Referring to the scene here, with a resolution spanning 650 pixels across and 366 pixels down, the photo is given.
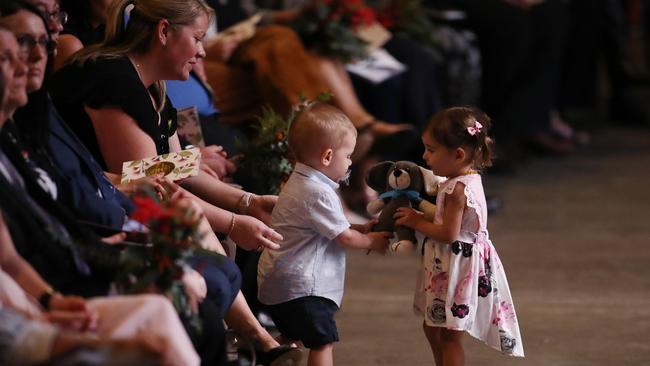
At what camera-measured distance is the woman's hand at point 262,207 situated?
386 centimetres

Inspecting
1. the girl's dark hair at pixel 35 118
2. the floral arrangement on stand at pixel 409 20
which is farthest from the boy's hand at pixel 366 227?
the floral arrangement on stand at pixel 409 20

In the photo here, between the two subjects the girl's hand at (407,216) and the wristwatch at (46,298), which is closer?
the wristwatch at (46,298)

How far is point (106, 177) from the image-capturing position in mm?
3426

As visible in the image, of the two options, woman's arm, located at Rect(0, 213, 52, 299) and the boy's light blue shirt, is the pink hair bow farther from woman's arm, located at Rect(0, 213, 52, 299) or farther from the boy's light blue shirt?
woman's arm, located at Rect(0, 213, 52, 299)

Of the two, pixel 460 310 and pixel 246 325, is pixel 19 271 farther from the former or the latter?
pixel 460 310

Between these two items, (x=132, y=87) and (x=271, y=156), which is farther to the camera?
(x=271, y=156)

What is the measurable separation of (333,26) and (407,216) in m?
2.59

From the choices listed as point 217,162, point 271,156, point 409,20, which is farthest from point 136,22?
point 409,20

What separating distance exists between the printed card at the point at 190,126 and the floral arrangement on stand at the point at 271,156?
0.61 ft

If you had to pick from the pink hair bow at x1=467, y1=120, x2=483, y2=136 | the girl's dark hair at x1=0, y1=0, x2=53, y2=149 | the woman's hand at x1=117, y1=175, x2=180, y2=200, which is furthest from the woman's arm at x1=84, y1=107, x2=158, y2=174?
the pink hair bow at x1=467, y1=120, x2=483, y2=136

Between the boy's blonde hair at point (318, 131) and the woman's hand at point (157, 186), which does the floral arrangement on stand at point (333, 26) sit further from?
the woman's hand at point (157, 186)

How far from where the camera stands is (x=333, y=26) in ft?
19.8

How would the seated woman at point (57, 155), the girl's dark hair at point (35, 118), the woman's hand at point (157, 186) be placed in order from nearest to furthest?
1. the seated woman at point (57, 155)
2. the girl's dark hair at point (35, 118)
3. the woman's hand at point (157, 186)

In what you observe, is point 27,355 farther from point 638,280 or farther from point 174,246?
point 638,280
